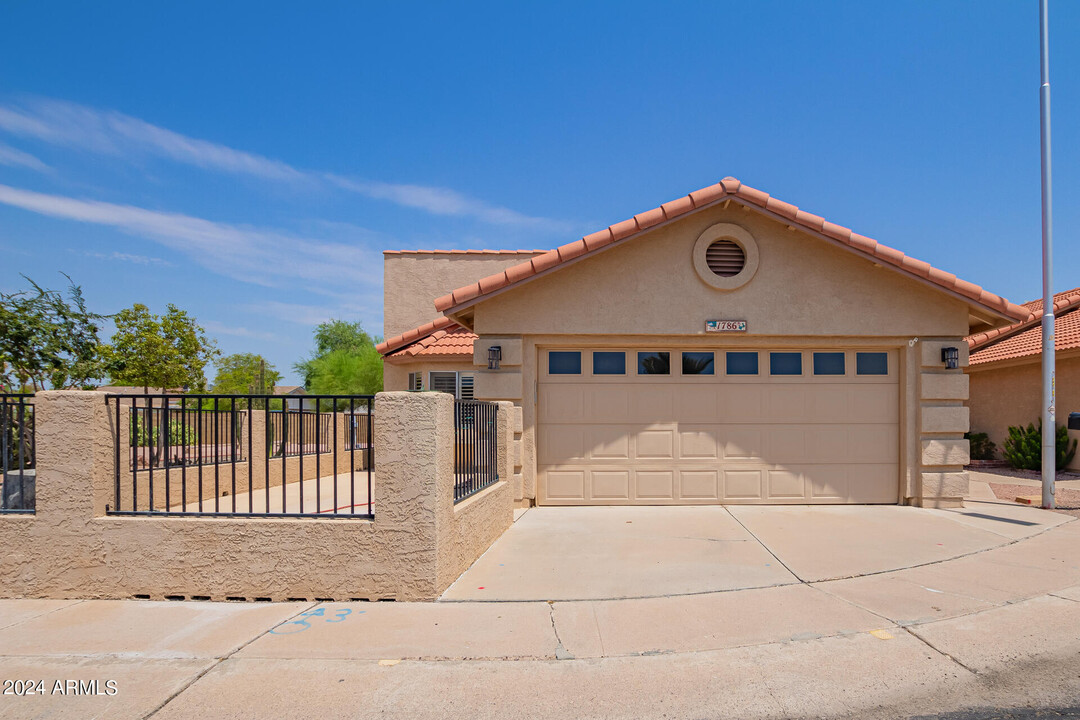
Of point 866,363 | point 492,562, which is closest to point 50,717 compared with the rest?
point 492,562

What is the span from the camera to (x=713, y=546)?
7434 mm

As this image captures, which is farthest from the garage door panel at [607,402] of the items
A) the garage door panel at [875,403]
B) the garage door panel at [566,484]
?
the garage door panel at [875,403]

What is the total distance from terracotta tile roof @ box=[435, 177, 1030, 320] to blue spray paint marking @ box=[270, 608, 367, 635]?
4.77 m

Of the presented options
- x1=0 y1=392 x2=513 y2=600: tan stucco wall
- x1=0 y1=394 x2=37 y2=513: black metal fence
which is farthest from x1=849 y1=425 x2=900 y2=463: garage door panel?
x1=0 y1=394 x2=37 y2=513: black metal fence

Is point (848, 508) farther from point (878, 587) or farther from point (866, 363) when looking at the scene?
point (878, 587)

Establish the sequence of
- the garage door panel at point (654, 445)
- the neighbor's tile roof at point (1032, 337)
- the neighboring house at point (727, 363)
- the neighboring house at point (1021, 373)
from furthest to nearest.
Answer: the neighbor's tile roof at point (1032, 337) < the neighboring house at point (1021, 373) < the garage door panel at point (654, 445) < the neighboring house at point (727, 363)

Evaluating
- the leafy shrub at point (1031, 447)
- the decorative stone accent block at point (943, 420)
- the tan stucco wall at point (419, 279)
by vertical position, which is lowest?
the leafy shrub at point (1031, 447)

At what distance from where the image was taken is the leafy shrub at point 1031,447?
14.5 metres

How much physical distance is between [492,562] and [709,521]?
343cm

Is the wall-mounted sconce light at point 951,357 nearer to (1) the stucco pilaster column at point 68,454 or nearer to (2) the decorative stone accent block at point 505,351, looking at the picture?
(2) the decorative stone accent block at point 505,351

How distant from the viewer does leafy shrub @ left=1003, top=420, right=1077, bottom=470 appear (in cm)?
1452

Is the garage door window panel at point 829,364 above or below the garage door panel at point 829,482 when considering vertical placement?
above

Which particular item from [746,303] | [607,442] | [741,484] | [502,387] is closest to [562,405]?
[607,442]

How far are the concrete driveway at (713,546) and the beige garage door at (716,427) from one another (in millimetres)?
334
